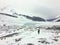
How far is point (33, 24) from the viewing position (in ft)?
5.51

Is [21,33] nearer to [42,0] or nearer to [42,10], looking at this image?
[42,10]

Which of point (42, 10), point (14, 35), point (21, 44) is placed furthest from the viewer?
point (42, 10)

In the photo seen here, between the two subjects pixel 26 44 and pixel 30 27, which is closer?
pixel 26 44

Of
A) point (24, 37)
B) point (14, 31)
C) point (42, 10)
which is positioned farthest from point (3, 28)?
point (42, 10)

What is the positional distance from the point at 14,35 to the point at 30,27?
0.23 meters

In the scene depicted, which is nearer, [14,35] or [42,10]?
[14,35]

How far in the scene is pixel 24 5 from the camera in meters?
1.78

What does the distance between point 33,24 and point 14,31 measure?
26 centimetres

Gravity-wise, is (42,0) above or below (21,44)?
above

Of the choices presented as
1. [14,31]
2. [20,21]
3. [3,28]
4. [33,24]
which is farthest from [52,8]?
[3,28]

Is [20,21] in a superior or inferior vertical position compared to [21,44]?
superior

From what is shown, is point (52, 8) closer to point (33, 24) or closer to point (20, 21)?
point (33, 24)

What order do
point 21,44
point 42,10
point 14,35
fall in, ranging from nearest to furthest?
1. point 21,44
2. point 14,35
3. point 42,10

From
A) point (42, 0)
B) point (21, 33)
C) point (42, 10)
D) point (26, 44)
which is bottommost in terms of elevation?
point (26, 44)
